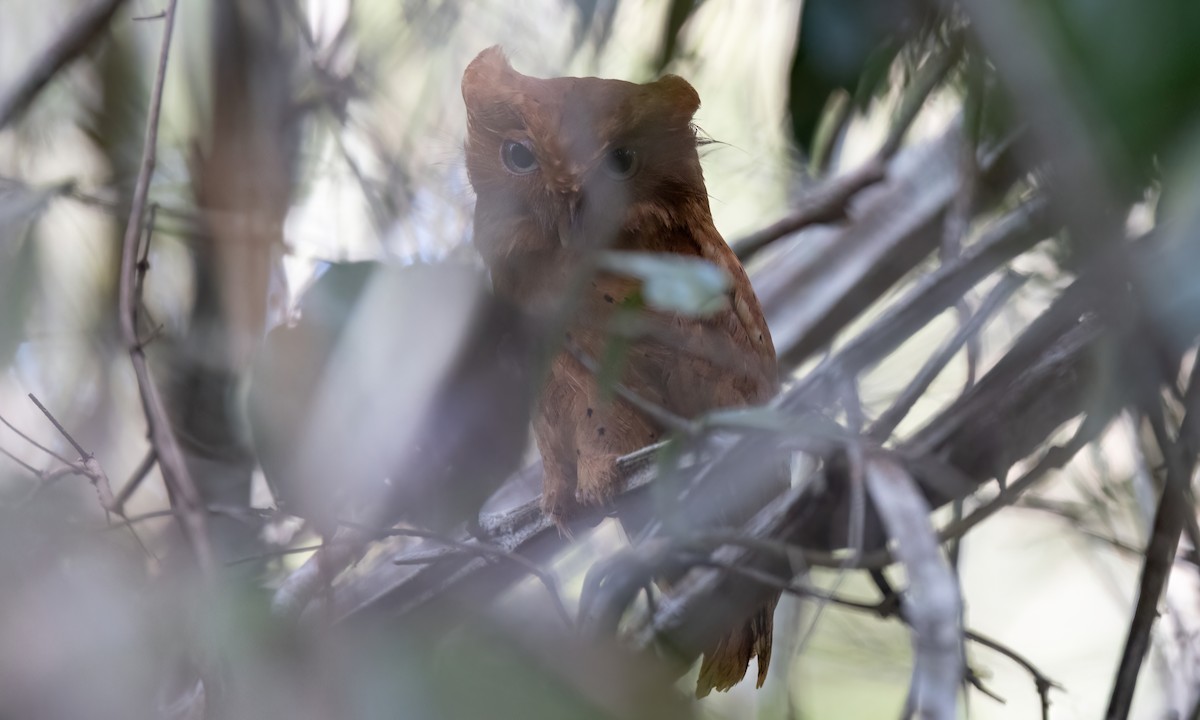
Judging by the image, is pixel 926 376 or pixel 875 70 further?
pixel 875 70

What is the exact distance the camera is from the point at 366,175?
6.64 ft

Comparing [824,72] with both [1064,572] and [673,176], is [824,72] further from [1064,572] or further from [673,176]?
[1064,572]

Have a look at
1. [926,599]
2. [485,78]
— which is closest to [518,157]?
[485,78]

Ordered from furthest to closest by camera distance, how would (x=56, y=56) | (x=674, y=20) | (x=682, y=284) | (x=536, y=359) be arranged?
(x=56, y=56), (x=674, y=20), (x=536, y=359), (x=682, y=284)

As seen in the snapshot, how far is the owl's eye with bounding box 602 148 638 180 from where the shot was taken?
1.16 meters

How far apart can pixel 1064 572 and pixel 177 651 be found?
1.61 m

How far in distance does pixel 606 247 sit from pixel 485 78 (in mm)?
266

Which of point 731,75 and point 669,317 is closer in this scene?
point 669,317

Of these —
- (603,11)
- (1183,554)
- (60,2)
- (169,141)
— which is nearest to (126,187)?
(169,141)

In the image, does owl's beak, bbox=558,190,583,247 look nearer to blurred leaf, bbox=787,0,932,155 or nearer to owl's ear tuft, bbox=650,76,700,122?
owl's ear tuft, bbox=650,76,700,122

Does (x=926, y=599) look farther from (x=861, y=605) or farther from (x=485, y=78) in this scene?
(x=485, y=78)

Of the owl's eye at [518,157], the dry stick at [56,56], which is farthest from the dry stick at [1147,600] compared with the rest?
the dry stick at [56,56]

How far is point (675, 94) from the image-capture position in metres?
1.16

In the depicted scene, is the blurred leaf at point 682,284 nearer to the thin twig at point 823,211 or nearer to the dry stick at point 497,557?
the dry stick at point 497,557
